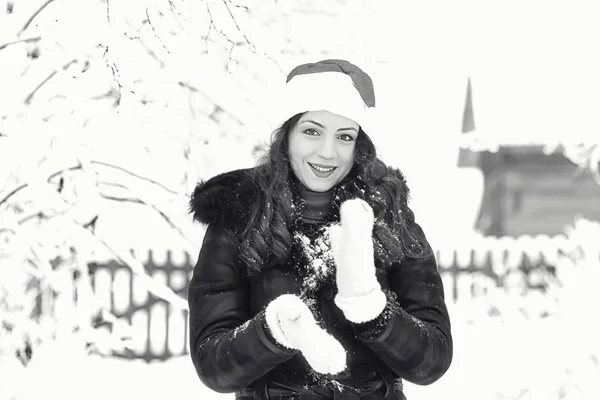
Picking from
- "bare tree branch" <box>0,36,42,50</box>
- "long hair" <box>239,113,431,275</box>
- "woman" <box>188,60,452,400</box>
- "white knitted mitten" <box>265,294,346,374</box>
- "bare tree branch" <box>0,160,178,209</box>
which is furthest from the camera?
"bare tree branch" <box>0,160,178,209</box>

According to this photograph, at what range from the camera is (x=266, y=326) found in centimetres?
175

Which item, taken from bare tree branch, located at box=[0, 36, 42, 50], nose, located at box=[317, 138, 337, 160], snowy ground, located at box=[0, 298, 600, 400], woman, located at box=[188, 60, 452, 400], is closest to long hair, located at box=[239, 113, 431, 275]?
woman, located at box=[188, 60, 452, 400]

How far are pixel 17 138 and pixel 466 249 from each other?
21.1 ft

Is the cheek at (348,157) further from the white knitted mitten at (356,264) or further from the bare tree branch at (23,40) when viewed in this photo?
the bare tree branch at (23,40)

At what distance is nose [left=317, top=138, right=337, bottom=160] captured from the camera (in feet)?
6.70

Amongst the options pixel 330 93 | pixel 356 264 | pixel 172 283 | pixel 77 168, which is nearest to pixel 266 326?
pixel 356 264

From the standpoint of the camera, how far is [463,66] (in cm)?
1209

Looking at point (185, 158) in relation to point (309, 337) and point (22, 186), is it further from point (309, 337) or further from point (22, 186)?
point (309, 337)

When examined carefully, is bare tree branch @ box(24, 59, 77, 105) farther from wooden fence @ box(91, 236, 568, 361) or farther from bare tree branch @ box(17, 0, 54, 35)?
wooden fence @ box(91, 236, 568, 361)

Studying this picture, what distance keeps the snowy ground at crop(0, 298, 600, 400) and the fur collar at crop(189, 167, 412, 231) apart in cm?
332

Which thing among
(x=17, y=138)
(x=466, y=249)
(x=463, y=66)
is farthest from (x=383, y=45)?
(x=17, y=138)

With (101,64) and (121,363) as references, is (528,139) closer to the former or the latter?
(121,363)

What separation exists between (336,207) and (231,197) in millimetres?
307

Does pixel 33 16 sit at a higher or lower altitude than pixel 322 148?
higher
